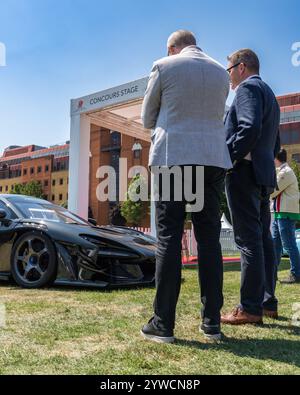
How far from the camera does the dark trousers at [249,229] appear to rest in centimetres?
327

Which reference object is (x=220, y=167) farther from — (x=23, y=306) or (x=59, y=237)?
(x=59, y=237)

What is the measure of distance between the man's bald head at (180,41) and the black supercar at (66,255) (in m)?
2.33

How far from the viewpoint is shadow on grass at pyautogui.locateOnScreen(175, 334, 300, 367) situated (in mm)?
2432

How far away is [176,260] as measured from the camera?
9.04 ft

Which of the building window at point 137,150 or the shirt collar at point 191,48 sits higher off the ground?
the building window at point 137,150

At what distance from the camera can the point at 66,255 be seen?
15.5 feet

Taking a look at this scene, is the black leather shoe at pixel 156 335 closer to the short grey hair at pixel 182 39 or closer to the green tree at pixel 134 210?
the short grey hair at pixel 182 39

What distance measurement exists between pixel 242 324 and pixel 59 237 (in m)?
2.35

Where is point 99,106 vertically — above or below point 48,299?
above

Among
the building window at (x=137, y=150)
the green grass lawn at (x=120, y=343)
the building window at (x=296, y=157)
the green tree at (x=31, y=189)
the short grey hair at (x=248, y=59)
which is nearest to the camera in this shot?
the green grass lawn at (x=120, y=343)

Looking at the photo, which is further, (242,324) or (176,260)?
(242,324)

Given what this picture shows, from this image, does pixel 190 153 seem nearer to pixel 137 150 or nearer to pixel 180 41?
pixel 180 41

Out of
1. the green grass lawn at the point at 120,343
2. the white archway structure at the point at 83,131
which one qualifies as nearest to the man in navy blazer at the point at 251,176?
the green grass lawn at the point at 120,343
